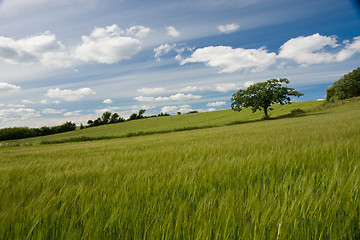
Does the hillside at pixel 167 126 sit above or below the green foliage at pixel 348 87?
below

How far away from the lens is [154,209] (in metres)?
1.22

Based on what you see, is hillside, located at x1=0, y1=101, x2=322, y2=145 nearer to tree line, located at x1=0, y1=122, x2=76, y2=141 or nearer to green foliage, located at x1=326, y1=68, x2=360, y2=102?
green foliage, located at x1=326, y1=68, x2=360, y2=102

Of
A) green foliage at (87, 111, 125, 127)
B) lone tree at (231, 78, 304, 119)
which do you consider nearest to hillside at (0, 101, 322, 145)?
lone tree at (231, 78, 304, 119)

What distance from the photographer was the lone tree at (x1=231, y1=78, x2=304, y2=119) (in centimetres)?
4203

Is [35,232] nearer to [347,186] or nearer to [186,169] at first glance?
[186,169]

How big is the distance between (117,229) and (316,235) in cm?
106

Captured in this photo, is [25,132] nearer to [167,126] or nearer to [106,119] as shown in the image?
[106,119]

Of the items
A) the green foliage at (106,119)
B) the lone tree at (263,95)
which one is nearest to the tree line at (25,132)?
the green foliage at (106,119)

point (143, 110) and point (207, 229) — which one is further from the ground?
point (143, 110)

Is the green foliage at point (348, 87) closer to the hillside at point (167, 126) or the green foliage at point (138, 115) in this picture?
the hillside at point (167, 126)

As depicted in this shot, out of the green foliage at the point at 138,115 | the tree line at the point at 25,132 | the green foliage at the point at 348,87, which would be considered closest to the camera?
the green foliage at the point at 348,87

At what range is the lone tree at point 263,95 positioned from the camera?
42031 millimetres

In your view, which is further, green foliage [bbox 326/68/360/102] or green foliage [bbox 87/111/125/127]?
green foliage [bbox 87/111/125/127]

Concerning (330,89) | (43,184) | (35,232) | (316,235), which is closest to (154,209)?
(35,232)
